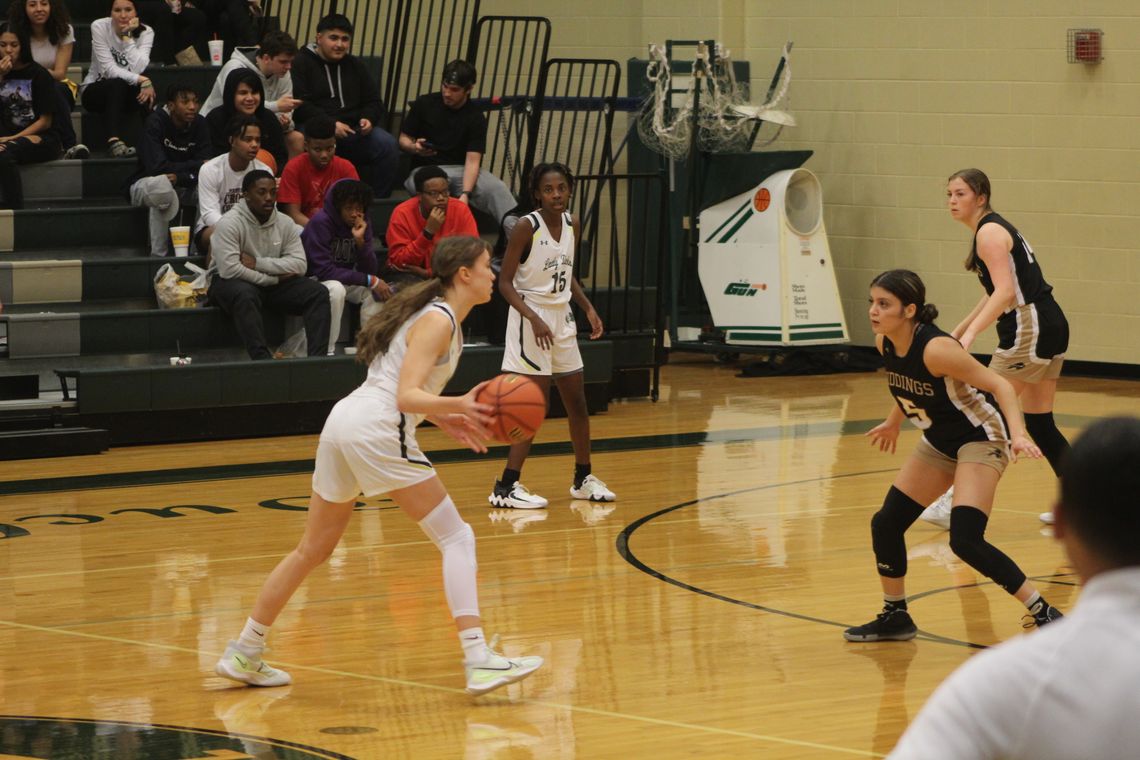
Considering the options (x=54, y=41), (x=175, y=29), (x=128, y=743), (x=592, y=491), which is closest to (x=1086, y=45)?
(x=592, y=491)

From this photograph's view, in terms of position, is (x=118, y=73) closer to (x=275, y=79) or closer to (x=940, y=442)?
(x=275, y=79)

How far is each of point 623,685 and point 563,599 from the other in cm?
119

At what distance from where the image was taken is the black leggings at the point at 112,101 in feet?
40.8

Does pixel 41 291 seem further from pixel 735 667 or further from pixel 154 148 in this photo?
pixel 735 667

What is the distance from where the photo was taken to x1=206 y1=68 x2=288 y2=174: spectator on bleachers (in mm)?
11484

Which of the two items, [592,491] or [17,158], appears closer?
[592,491]

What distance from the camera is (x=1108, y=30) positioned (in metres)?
12.4

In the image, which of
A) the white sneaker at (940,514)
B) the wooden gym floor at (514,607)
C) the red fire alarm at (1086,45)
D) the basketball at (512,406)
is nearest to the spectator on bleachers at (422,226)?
the wooden gym floor at (514,607)

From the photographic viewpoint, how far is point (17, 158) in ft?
38.9

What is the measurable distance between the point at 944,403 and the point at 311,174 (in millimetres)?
6688

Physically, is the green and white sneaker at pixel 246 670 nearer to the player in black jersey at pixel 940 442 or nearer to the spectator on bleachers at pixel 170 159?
the player in black jersey at pixel 940 442

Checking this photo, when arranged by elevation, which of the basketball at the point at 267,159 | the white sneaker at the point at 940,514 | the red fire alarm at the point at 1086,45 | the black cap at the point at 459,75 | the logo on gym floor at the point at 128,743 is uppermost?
the red fire alarm at the point at 1086,45

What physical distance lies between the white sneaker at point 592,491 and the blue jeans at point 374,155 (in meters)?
4.69

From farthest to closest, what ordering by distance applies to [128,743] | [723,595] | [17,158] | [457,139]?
[457,139] → [17,158] → [723,595] → [128,743]
